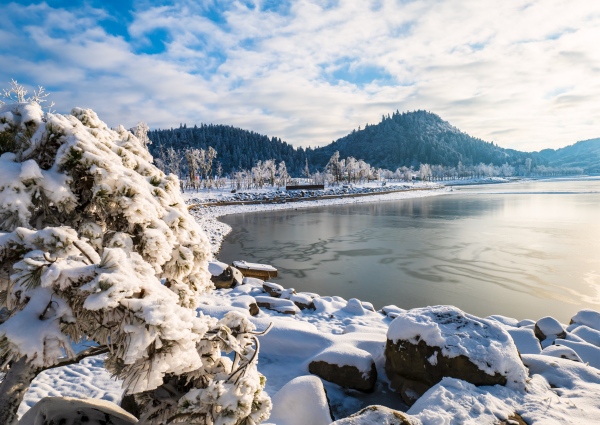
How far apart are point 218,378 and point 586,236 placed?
34371mm

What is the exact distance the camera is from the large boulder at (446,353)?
5848 mm

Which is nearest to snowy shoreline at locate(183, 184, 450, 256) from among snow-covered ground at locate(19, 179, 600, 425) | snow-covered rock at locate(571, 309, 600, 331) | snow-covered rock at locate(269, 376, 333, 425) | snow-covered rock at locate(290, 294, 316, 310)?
snow-covered rock at locate(290, 294, 316, 310)

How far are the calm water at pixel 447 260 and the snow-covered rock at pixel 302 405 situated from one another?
9724 mm

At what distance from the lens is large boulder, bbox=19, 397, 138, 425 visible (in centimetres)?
385

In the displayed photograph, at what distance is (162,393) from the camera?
11.1 feet

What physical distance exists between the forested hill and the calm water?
465ft

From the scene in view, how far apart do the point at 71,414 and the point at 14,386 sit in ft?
4.05

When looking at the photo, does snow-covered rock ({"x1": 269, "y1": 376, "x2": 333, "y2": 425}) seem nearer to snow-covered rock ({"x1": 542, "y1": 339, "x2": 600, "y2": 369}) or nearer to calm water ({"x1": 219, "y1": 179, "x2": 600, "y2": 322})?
snow-covered rock ({"x1": 542, "y1": 339, "x2": 600, "y2": 369})

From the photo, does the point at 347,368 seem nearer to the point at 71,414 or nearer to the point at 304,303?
the point at 71,414

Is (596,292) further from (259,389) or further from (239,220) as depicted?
(239,220)

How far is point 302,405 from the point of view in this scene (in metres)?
5.49

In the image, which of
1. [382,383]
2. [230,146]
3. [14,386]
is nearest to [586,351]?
[382,383]

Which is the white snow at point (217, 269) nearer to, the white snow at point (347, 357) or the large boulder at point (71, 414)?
the white snow at point (347, 357)

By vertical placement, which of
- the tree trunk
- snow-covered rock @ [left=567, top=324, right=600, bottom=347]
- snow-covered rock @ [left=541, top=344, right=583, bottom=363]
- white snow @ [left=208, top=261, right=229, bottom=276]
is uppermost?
the tree trunk
